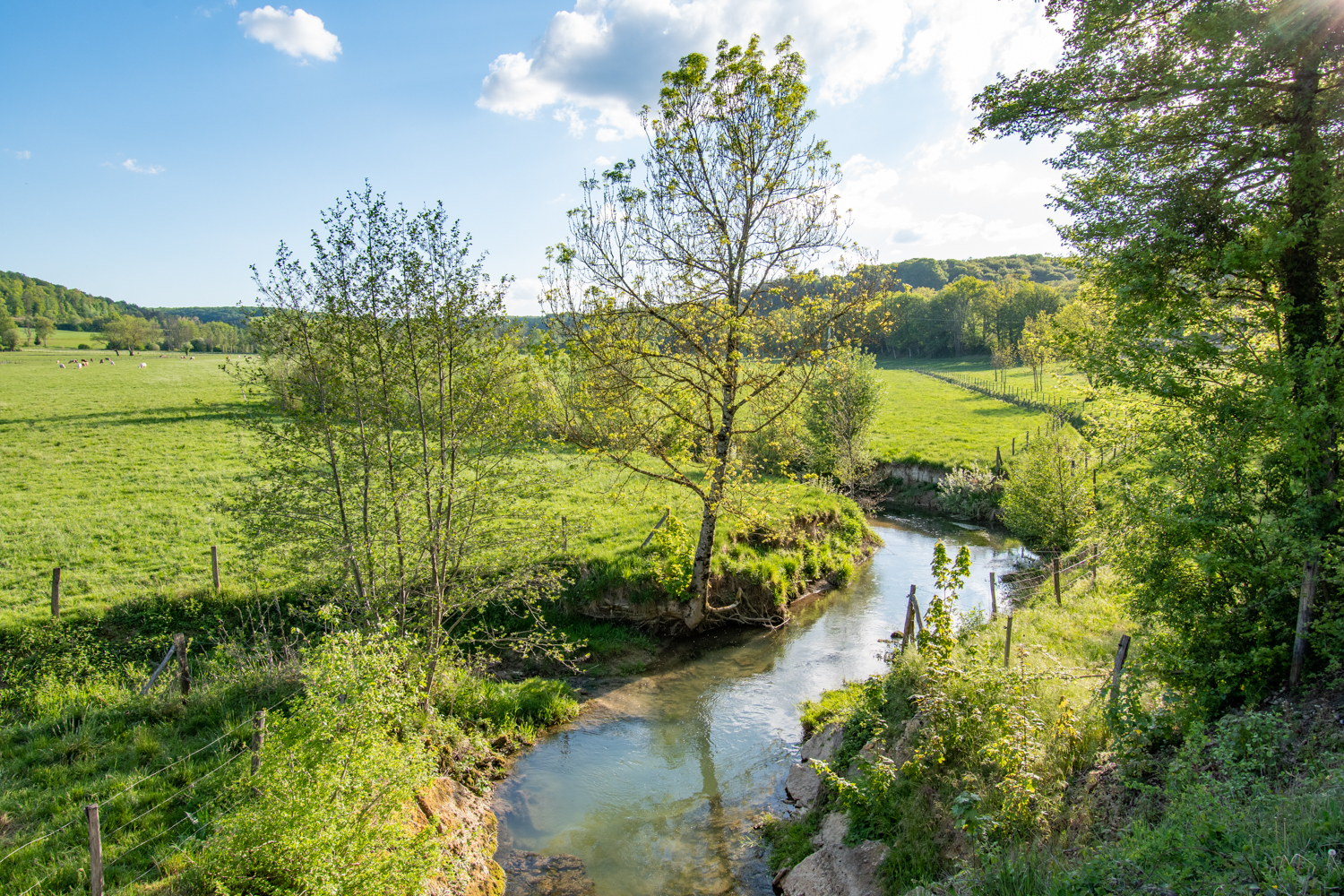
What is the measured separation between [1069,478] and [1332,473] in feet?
47.7

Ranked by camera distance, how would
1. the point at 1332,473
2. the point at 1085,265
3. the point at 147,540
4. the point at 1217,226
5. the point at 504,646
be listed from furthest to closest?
the point at 147,540, the point at 504,646, the point at 1085,265, the point at 1217,226, the point at 1332,473

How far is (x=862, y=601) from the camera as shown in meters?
19.0

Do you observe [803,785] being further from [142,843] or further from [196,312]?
[196,312]

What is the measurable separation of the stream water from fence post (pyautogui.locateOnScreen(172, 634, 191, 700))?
5458 mm

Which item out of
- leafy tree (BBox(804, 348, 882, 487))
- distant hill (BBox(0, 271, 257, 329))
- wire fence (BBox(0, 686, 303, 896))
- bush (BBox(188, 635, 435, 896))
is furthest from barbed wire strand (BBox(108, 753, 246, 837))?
distant hill (BBox(0, 271, 257, 329))

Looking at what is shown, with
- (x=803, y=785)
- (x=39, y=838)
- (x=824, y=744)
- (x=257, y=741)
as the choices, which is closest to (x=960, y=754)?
(x=803, y=785)

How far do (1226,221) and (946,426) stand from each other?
3767cm

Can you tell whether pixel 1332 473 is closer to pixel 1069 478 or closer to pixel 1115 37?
pixel 1115 37

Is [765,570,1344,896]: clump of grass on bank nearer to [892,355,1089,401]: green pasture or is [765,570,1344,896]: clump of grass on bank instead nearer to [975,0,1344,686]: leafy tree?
[975,0,1344,686]: leafy tree

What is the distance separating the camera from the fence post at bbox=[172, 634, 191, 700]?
10062mm

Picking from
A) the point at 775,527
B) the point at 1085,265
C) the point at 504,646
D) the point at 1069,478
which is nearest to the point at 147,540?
the point at 504,646

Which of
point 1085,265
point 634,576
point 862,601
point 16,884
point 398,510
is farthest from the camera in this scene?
point 862,601

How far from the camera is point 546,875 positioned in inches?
340

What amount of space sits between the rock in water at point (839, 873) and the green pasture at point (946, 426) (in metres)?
21.8
